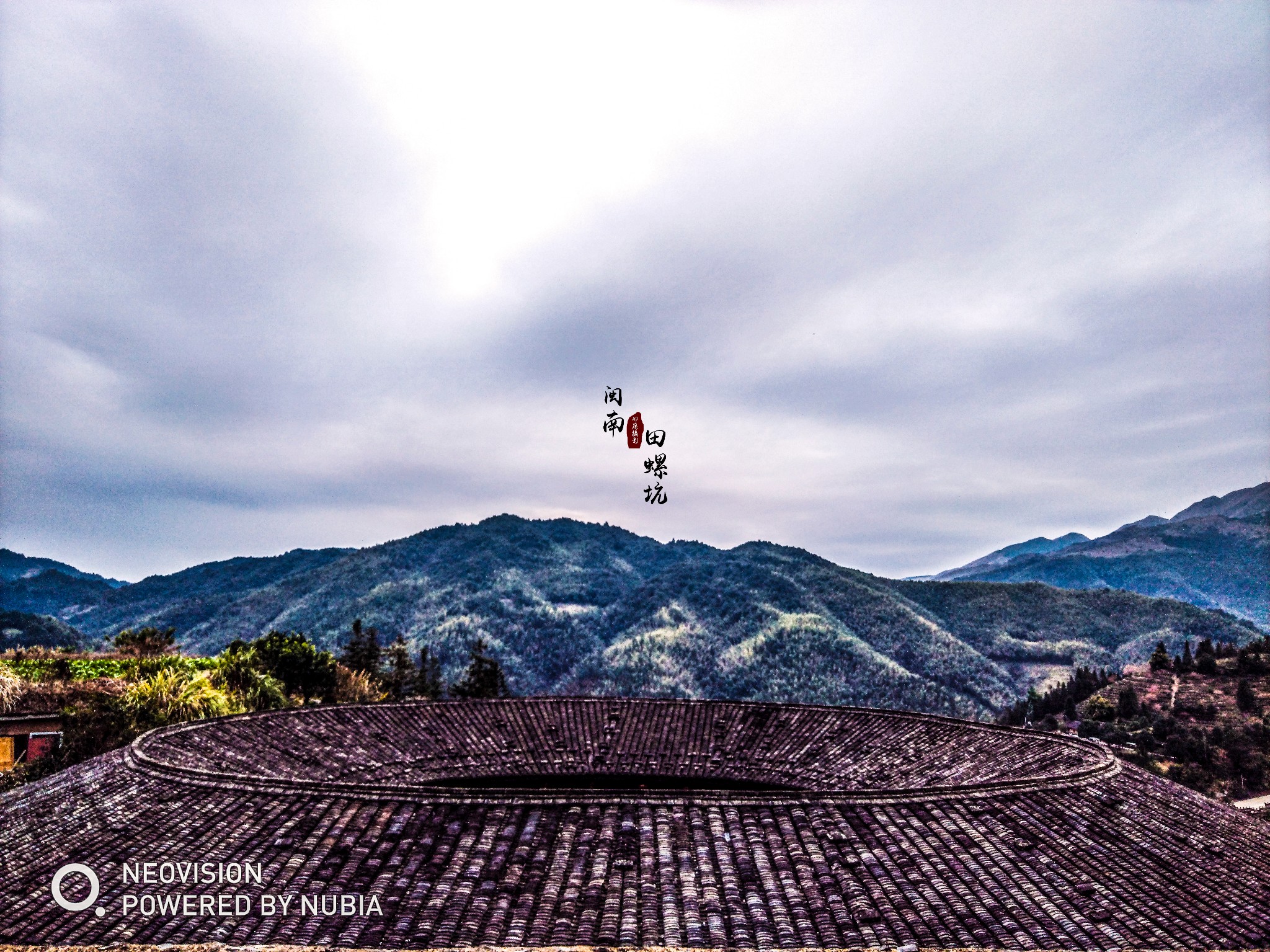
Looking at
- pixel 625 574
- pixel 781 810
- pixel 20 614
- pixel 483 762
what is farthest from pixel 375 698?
pixel 625 574

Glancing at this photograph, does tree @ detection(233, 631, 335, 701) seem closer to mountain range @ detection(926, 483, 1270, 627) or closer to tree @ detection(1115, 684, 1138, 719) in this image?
tree @ detection(1115, 684, 1138, 719)

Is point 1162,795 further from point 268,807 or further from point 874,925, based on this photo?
point 268,807

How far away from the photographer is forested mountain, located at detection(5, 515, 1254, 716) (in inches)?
3268

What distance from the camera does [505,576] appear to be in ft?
438

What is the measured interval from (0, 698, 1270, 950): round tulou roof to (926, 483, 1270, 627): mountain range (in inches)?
5535

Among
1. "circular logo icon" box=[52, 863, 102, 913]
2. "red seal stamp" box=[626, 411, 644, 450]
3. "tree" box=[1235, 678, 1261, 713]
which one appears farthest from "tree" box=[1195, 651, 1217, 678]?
"circular logo icon" box=[52, 863, 102, 913]

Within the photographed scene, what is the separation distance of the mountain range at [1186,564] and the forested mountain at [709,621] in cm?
3830

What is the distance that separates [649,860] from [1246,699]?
54.8m

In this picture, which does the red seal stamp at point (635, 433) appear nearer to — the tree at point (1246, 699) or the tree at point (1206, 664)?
the tree at point (1246, 699)

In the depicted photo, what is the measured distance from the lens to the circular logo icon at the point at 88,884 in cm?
916

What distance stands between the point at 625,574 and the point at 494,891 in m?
147

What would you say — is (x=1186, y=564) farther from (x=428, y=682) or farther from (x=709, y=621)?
(x=428, y=682)

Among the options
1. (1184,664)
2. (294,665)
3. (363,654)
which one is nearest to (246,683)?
(294,665)

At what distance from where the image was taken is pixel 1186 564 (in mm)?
169250
